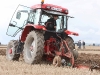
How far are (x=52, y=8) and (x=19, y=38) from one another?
219 cm

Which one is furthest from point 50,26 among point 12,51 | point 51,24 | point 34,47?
point 12,51

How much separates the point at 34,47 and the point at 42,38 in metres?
0.53

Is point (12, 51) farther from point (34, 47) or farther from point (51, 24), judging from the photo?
point (51, 24)

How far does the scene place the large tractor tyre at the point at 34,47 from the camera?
1000 cm

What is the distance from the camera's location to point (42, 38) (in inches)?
401

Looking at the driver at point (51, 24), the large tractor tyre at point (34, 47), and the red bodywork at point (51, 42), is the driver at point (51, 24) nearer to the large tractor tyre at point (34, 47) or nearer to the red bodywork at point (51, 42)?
the red bodywork at point (51, 42)

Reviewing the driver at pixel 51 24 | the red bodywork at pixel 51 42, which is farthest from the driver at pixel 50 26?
the red bodywork at pixel 51 42

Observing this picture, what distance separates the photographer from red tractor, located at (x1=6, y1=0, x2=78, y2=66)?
396 inches

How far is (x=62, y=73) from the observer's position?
24.9 ft

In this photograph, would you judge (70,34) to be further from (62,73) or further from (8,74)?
(8,74)

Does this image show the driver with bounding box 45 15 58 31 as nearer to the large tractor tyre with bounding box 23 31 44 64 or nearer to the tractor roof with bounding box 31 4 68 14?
the tractor roof with bounding box 31 4 68 14

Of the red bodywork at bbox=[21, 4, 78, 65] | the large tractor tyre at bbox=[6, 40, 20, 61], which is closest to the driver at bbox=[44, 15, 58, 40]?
the red bodywork at bbox=[21, 4, 78, 65]

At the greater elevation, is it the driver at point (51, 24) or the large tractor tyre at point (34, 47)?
the driver at point (51, 24)

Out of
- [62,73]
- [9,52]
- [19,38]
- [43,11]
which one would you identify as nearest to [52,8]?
[43,11]
